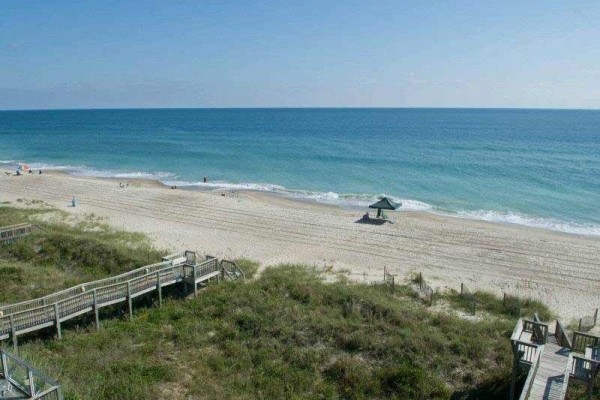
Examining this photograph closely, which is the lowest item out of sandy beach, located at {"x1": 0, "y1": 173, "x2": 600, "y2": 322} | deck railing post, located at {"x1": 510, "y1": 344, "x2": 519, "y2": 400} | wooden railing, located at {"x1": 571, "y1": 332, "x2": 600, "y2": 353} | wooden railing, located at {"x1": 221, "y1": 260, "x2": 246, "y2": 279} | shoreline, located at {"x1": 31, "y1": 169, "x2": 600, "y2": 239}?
sandy beach, located at {"x1": 0, "y1": 173, "x2": 600, "y2": 322}

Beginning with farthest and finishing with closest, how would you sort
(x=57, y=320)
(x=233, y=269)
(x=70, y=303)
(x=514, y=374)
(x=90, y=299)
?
(x=233, y=269) → (x=90, y=299) → (x=70, y=303) → (x=57, y=320) → (x=514, y=374)

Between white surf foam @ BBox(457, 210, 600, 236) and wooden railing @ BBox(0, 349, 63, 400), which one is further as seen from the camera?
white surf foam @ BBox(457, 210, 600, 236)

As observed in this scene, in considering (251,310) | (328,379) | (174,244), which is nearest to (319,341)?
(328,379)

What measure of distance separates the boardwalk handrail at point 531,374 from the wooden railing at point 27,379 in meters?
9.04

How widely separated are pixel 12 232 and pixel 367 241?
1823 centimetres

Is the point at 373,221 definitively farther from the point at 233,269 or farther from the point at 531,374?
the point at 531,374

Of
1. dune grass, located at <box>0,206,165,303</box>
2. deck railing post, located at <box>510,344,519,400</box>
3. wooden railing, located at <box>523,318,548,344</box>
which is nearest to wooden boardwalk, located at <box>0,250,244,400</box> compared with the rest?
dune grass, located at <box>0,206,165,303</box>

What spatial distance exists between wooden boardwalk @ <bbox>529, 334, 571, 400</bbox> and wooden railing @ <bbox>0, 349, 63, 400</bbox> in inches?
373

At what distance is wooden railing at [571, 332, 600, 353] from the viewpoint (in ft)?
37.9

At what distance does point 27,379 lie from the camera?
30.6 feet

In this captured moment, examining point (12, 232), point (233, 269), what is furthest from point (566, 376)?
point (12, 232)

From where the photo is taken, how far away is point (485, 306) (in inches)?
683

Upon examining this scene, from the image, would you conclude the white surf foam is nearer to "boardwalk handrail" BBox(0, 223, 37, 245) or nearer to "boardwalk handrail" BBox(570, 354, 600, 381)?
"boardwalk handrail" BBox(570, 354, 600, 381)

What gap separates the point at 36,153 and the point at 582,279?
70.9m
